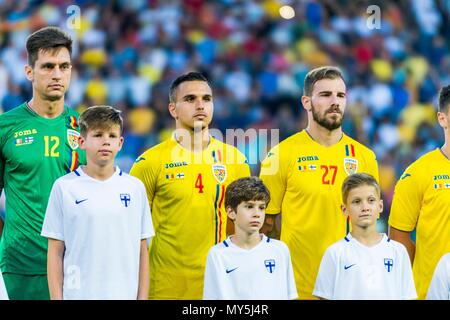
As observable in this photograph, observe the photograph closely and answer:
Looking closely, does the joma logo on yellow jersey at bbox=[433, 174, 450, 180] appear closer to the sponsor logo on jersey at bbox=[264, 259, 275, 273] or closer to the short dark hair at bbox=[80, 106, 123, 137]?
the sponsor logo on jersey at bbox=[264, 259, 275, 273]

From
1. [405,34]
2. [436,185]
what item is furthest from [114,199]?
[405,34]

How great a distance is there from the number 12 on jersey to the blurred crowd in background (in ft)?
15.6

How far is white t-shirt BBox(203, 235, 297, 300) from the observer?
5801 millimetres

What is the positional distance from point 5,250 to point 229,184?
57.0 inches

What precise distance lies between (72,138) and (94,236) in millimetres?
1022

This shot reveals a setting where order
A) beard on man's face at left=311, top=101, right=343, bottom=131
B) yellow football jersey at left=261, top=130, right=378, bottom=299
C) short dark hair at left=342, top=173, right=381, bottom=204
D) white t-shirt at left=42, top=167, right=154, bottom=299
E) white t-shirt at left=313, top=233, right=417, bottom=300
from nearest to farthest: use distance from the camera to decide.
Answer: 1. white t-shirt at left=42, top=167, right=154, bottom=299
2. white t-shirt at left=313, top=233, right=417, bottom=300
3. short dark hair at left=342, top=173, right=381, bottom=204
4. yellow football jersey at left=261, top=130, right=378, bottom=299
5. beard on man's face at left=311, top=101, right=343, bottom=131

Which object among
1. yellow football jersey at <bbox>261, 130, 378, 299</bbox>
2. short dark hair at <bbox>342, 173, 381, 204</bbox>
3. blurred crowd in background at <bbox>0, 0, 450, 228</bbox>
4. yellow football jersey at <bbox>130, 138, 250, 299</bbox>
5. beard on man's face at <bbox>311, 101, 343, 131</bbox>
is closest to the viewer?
short dark hair at <bbox>342, 173, 381, 204</bbox>

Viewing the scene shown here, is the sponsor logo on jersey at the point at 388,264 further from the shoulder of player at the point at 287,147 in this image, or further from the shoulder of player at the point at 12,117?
the shoulder of player at the point at 12,117

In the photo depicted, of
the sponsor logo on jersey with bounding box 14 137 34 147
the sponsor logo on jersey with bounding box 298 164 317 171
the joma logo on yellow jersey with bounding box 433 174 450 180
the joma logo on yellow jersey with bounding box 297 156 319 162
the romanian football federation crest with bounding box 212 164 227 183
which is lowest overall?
the joma logo on yellow jersey with bounding box 433 174 450 180

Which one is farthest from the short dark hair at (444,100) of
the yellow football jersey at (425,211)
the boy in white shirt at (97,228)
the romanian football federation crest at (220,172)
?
the boy in white shirt at (97,228)

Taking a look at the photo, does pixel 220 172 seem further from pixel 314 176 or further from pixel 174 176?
pixel 314 176

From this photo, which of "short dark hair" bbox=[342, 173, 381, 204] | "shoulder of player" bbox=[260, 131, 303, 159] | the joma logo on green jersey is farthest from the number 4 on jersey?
the joma logo on green jersey

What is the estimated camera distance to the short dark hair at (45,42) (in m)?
6.29
